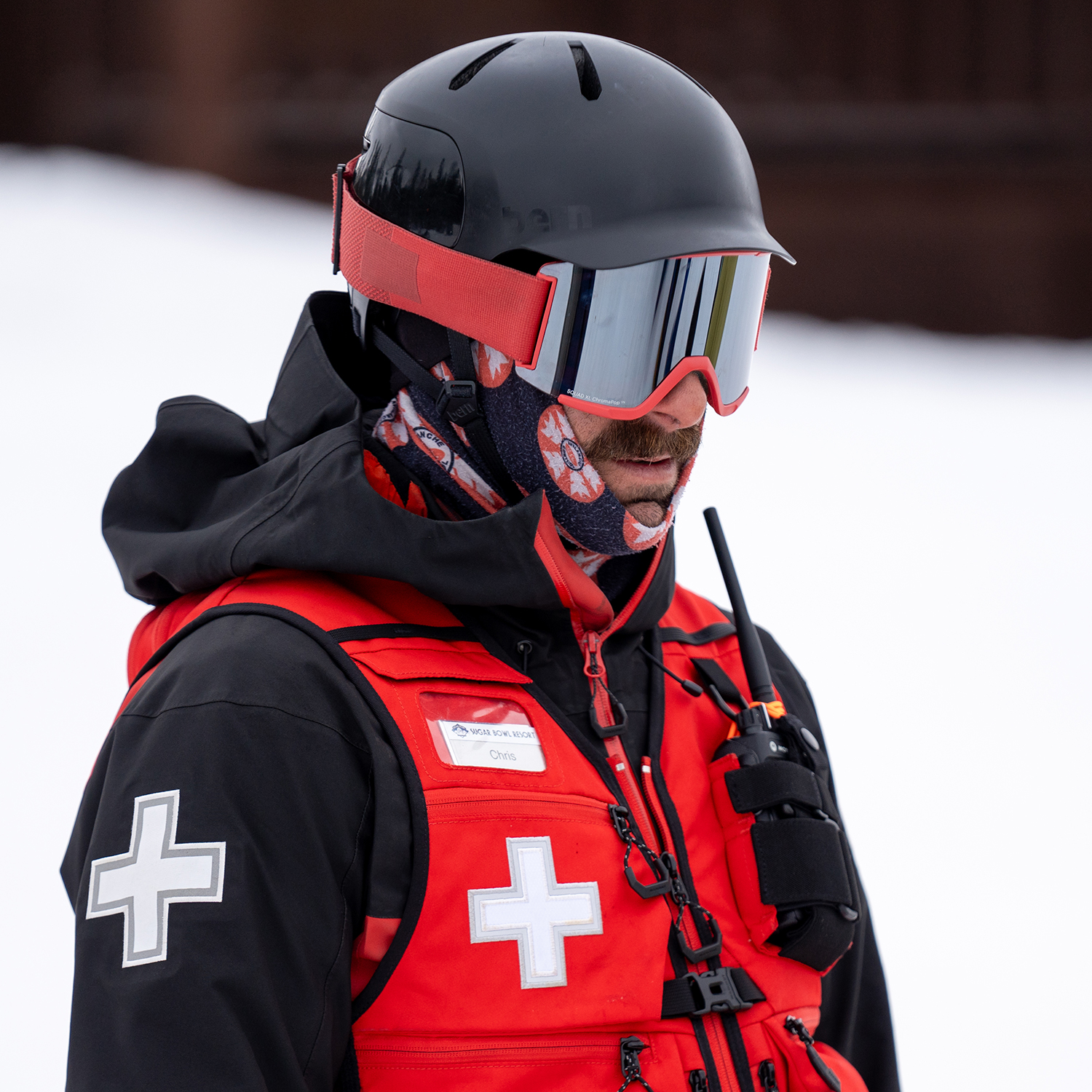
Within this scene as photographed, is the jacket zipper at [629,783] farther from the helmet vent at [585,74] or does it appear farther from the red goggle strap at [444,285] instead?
the helmet vent at [585,74]

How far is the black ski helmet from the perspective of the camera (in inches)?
64.4

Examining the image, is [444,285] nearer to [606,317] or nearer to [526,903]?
[606,317]

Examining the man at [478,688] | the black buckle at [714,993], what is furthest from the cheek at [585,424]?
the black buckle at [714,993]

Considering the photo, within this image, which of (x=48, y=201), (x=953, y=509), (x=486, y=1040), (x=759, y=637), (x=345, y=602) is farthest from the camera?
(x=48, y=201)

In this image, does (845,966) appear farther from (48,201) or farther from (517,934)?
(48,201)

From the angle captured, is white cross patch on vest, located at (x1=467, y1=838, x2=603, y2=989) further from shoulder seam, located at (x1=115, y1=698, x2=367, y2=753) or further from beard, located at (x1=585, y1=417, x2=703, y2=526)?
beard, located at (x1=585, y1=417, x2=703, y2=526)

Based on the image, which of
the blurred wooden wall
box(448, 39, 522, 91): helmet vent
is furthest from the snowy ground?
box(448, 39, 522, 91): helmet vent

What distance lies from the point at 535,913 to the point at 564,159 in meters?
0.91

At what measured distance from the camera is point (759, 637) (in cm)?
204

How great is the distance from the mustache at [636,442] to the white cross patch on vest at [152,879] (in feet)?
2.20

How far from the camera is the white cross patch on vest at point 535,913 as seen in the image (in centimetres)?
140

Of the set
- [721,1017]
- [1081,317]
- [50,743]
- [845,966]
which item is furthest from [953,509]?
[721,1017]

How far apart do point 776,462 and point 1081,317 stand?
243cm

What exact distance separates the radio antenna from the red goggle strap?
16.1 inches
